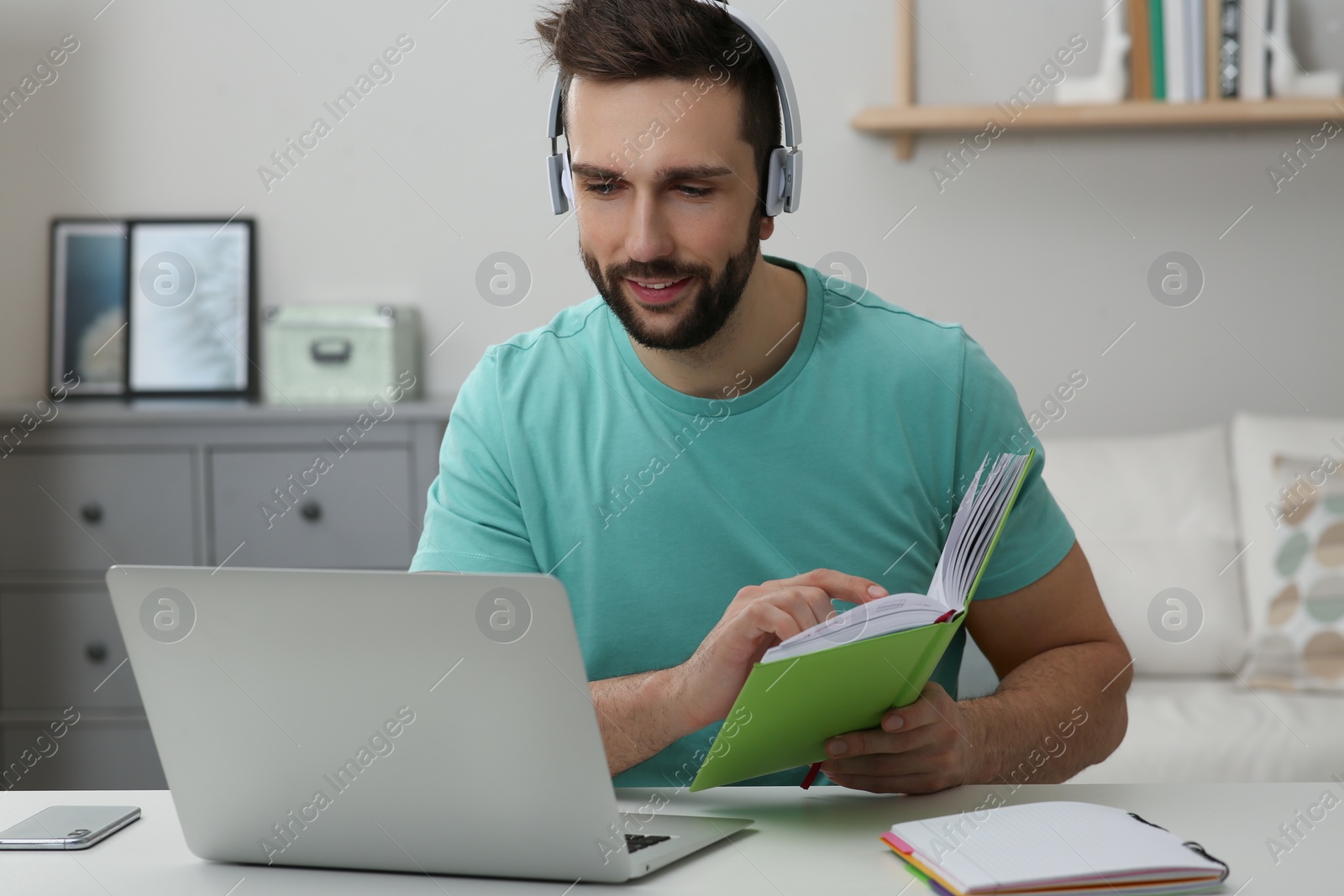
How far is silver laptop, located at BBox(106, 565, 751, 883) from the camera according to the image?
0.73 metres

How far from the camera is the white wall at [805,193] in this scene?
108 inches

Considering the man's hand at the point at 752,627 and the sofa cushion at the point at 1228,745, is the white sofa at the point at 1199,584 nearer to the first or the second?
the sofa cushion at the point at 1228,745

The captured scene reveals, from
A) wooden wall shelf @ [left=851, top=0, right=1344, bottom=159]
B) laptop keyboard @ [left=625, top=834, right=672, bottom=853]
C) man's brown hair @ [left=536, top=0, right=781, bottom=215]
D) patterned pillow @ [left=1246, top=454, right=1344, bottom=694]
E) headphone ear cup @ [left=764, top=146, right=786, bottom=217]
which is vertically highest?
wooden wall shelf @ [left=851, top=0, right=1344, bottom=159]

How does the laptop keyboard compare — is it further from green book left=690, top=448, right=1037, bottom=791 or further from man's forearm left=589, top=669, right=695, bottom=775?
man's forearm left=589, top=669, right=695, bottom=775

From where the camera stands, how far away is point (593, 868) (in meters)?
0.79

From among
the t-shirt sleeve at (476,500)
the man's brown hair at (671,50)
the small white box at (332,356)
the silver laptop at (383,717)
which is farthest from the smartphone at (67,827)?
the small white box at (332,356)

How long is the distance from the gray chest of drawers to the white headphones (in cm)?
130

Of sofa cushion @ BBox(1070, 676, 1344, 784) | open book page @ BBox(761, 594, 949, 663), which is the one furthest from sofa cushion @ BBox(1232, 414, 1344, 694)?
open book page @ BBox(761, 594, 949, 663)

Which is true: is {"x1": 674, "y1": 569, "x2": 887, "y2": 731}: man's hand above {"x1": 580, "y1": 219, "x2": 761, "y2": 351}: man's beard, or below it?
below

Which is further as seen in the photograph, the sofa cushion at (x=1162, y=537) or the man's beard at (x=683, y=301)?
the sofa cushion at (x=1162, y=537)

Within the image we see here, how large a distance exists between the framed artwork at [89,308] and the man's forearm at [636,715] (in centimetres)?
217

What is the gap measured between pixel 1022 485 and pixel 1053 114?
5.38ft

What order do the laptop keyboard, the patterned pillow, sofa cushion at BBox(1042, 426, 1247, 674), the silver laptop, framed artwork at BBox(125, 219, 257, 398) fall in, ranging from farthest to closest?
framed artwork at BBox(125, 219, 257, 398)
sofa cushion at BBox(1042, 426, 1247, 674)
the patterned pillow
the laptop keyboard
the silver laptop

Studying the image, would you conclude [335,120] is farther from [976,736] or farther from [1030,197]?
[976,736]
